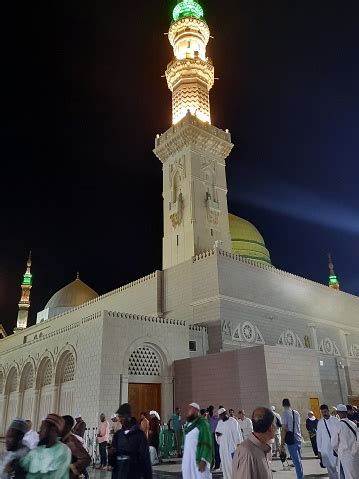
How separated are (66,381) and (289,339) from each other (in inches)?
412

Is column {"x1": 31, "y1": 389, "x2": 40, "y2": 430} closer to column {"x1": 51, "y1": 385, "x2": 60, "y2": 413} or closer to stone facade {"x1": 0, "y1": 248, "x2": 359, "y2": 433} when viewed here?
stone facade {"x1": 0, "y1": 248, "x2": 359, "y2": 433}

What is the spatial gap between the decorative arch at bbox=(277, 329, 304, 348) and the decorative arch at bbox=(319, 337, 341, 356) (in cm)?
181

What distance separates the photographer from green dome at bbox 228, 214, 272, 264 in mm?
27203

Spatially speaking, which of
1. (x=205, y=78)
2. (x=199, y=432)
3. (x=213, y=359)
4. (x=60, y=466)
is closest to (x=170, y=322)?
(x=213, y=359)

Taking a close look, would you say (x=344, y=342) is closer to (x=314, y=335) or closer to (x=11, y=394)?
(x=314, y=335)

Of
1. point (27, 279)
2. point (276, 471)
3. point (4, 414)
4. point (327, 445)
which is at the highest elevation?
point (27, 279)

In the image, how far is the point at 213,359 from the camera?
14.6 m

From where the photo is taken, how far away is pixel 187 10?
27938 mm

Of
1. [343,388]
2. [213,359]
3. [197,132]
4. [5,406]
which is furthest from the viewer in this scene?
[197,132]

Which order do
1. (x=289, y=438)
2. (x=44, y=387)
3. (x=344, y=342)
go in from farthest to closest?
(x=344, y=342)
(x=44, y=387)
(x=289, y=438)

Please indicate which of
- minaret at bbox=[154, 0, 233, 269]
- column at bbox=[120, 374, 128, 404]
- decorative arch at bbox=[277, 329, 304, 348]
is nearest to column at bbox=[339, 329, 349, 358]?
decorative arch at bbox=[277, 329, 304, 348]

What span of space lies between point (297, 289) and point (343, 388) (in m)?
5.25

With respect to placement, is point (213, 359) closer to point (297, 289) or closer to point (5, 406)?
point (297, 289)

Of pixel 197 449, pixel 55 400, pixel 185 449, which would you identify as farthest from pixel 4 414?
pixel 197 449
